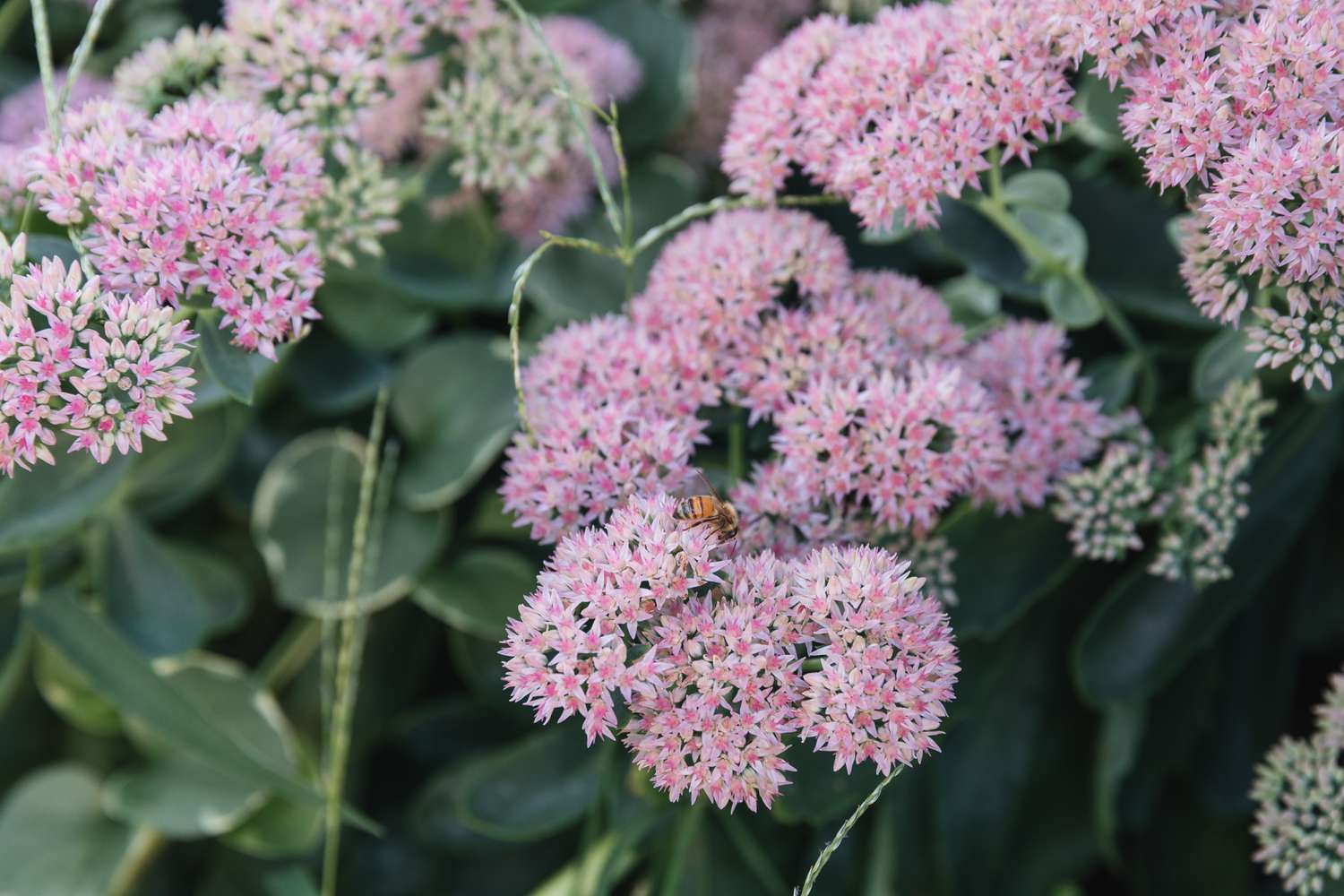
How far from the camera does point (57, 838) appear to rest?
948mm

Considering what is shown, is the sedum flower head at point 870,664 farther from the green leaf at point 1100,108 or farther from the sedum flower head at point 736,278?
the green leaf at point 1100,108

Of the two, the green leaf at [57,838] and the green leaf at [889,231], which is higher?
the green leaf at [889,231]

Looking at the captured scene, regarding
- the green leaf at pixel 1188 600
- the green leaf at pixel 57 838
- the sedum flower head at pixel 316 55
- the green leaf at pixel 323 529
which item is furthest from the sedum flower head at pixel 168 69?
the green leaf at pixel 1188 600

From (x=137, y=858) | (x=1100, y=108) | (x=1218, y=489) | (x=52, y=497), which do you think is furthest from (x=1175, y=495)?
(x=137, y=858)

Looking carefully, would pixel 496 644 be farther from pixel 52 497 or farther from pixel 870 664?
pixel 870 664

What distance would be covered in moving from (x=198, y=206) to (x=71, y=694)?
0.58 metres

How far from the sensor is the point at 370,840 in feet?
3.42

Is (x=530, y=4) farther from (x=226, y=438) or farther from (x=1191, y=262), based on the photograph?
(x=1191, y=262)

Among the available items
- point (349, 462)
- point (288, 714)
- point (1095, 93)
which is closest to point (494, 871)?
point (288, 714)

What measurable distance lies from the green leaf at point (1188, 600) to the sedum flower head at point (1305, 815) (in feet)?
0.34

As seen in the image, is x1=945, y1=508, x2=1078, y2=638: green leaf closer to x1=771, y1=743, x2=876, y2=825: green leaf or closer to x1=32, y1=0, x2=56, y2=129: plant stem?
x1=771, y1=743, x2=876, y2=825: green leaf

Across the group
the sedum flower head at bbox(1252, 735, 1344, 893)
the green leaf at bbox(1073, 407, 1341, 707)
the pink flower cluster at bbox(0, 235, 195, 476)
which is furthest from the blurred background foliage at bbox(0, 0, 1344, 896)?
the pink flower cluster at bbox(0, 235, 195, 476)

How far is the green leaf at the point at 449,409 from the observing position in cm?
94

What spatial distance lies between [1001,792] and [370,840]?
54 centimetres
